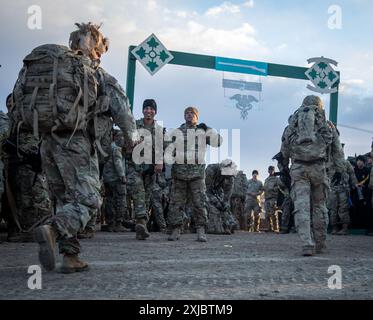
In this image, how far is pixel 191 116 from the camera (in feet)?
25.4

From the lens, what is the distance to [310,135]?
635 cm

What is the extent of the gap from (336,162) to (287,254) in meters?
1.47

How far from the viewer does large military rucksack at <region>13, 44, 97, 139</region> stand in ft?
12.9

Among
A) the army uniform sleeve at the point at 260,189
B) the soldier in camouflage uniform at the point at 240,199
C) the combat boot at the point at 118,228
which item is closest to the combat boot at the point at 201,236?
the combat boot at the point at 118,228

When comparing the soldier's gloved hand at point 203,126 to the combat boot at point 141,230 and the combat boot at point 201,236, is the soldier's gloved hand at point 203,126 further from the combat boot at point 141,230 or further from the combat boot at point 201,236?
the combat boot at point 141,230

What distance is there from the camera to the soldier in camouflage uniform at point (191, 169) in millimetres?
7695

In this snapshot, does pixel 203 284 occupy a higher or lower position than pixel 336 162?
lower

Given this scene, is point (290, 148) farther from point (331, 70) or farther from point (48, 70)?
point (331, 70)

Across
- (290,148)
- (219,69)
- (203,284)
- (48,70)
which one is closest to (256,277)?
(203,284)

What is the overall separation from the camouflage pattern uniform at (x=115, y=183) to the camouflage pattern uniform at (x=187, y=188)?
1959 mm

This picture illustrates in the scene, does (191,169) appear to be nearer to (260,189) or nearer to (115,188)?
(115,188)

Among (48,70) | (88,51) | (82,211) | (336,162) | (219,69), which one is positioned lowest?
(82,211)
